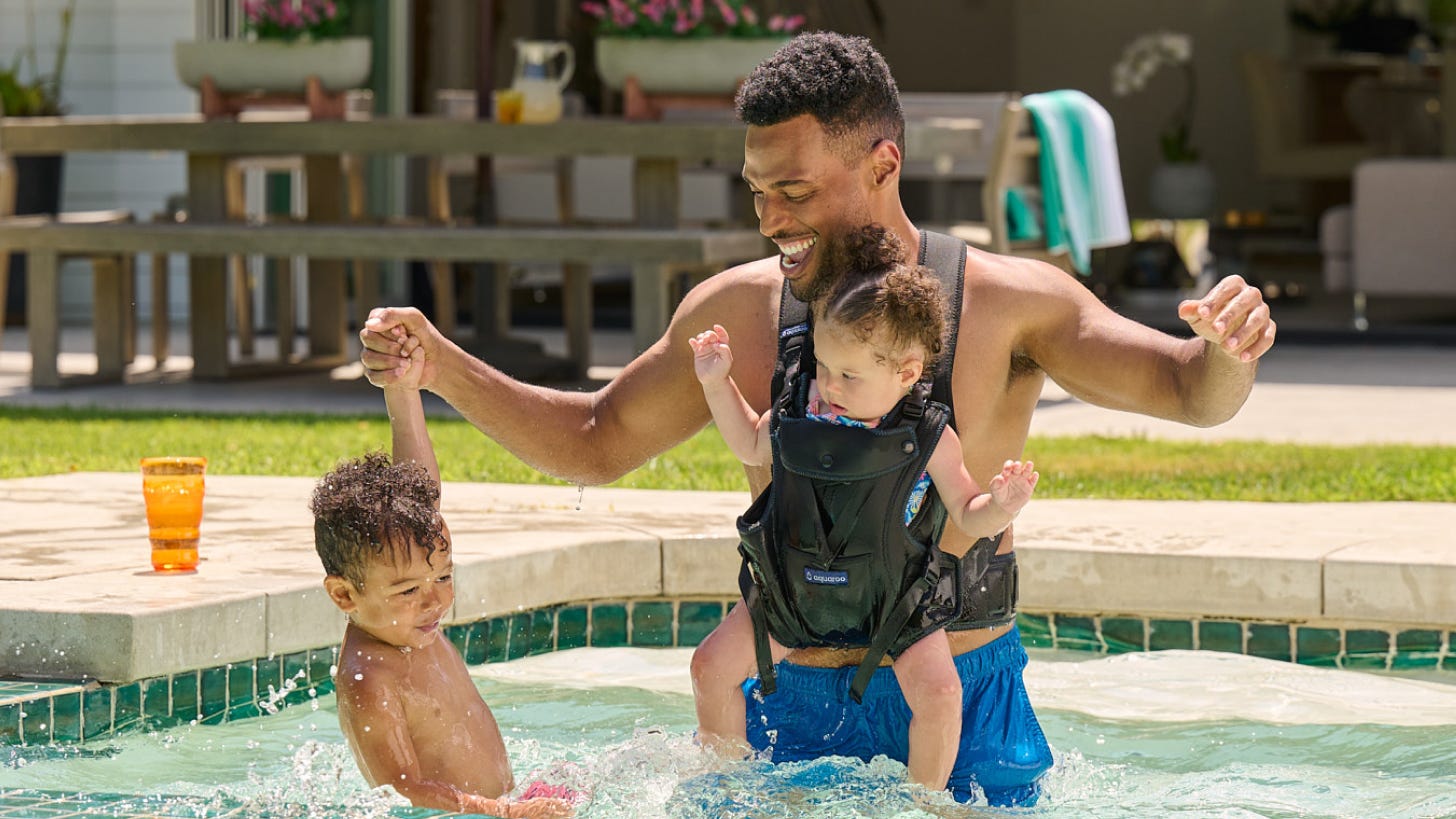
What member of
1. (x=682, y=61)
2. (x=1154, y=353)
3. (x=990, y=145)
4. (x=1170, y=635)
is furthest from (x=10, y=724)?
(x=990, y=145)

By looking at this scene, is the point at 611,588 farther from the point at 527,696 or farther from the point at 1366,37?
the point at 1366,37

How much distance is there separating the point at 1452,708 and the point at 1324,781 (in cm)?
56

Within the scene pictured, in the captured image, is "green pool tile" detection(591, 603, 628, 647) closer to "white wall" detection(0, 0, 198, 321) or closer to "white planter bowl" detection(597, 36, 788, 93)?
"white planter bowl" detection(597, 36, 788, 93)

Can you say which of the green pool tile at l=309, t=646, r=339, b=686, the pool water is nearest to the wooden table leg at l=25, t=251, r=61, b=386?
the pool water

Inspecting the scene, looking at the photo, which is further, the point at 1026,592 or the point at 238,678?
the point at 1026,592

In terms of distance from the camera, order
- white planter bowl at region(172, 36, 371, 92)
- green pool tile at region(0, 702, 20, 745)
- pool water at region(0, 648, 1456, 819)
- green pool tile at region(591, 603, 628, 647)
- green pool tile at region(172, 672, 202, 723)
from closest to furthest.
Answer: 1. pool water at region(0, 648, 1456, 819)
2. green pool tile at region(0, 702, 20, 745)
3. green pool tile at region(172, 672, 202, 723)
4. green pool tile at region(591, 603, 628, 647)
5. white planter bowl at region(172, 36, 371, 92)

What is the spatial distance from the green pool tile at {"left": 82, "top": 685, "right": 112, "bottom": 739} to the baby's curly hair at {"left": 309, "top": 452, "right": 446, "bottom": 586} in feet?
2.65

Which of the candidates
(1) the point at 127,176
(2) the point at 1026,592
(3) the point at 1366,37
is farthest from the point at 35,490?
(3) the point at 1366,37

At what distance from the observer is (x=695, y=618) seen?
14.9 ft

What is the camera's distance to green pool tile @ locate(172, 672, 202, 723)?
3588 mm

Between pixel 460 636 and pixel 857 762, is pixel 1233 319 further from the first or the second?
pixel 460 636

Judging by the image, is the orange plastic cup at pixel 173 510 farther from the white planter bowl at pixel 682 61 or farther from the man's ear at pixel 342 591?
the white planter bowl at pixel 682 61

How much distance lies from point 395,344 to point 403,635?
0.41 meters

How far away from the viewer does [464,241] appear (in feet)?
26.5
